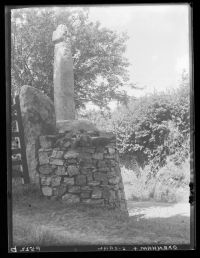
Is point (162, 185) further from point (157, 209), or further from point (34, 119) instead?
point (34, 119)

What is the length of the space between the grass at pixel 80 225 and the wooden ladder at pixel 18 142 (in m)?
0.17

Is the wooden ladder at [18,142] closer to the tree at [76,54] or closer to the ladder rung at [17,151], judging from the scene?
the ladder rung at [17,151]

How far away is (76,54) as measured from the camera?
5.51 meters

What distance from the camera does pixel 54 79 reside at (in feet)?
17.9

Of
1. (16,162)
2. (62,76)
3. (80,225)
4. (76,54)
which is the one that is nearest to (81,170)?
(80,225)

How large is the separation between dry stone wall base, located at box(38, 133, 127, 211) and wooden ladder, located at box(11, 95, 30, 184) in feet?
0.59

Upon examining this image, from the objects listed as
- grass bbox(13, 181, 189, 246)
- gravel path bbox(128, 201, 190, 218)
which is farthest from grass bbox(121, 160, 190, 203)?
grass bbox(13, 181, 189, 246)

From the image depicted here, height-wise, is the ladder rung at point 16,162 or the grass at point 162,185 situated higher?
the ladder rung at point 16,162

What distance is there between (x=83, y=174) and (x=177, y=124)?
4.01ft

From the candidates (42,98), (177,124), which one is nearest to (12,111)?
(42,98)

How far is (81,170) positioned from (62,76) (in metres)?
1.11

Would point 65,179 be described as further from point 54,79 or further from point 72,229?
point 54,79

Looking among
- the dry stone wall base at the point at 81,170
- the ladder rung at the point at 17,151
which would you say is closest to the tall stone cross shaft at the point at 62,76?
the dry stone wall base at the point at 81,170

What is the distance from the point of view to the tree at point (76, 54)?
17.6ft
